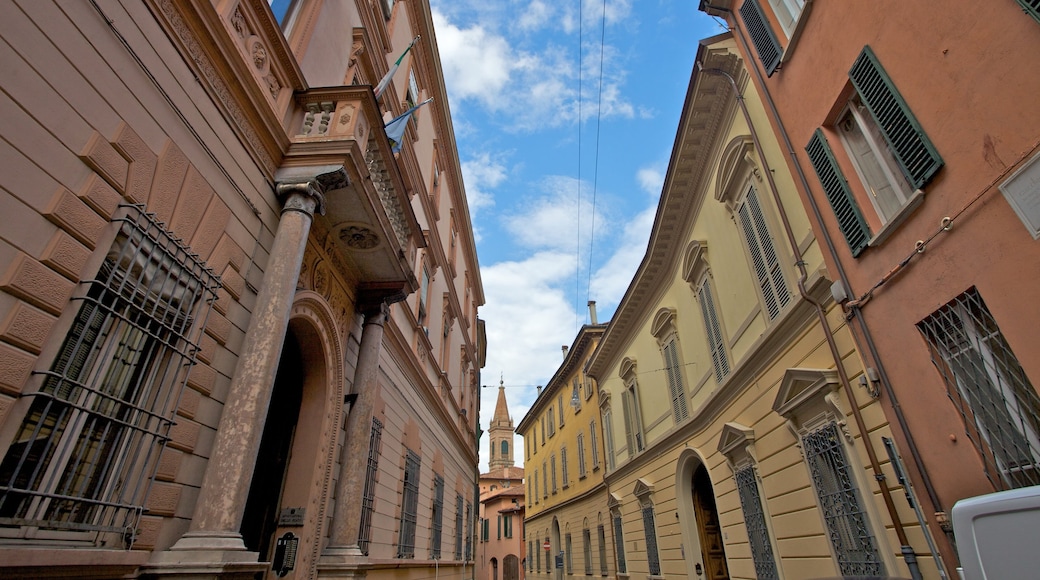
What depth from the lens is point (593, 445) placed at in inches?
795

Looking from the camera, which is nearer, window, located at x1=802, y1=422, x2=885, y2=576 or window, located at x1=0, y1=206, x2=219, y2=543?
window, located at x1=0, y1=206, x2=219, y2=543

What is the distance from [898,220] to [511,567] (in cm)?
4662

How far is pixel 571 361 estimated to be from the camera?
949 inches

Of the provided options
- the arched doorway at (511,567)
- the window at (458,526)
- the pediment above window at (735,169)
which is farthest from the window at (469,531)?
the arched doorway at (511,567)

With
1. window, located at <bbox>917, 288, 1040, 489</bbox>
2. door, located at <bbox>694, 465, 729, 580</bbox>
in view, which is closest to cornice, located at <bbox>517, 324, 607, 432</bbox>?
door, located at <bbox>694, 465, 729, 580</bbox>

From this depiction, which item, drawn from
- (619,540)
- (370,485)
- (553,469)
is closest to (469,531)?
(619,540)

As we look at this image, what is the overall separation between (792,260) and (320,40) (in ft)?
23.6

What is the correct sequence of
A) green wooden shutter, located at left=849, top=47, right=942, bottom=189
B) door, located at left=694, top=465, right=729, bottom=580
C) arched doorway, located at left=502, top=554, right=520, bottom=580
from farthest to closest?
arched doorway, located at left=502, top=554, right=520, bottom=580 → door, located at left=694, top=465, right=729, bottom=580 → green wooden shutter, located at left=849, top=47, right=942, bottom=189

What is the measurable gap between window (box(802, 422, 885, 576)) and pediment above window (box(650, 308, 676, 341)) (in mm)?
6109

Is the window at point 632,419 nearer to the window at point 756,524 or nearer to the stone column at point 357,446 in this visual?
the window at point 756,524

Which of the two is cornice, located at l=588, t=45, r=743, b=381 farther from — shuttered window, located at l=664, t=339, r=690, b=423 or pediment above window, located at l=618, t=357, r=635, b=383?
shuttered window, located at l=664, t=339, r=690, b=423

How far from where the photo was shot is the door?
10.4 meters

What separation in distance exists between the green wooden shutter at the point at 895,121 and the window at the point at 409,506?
853cm

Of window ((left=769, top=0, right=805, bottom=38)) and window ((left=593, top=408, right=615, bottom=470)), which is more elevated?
window ((left=769, top=0, right=805, bottom=38))
